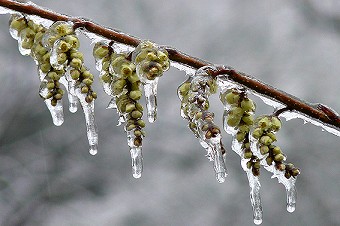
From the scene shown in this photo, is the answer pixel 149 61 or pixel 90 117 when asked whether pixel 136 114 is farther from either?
pixel 90 117

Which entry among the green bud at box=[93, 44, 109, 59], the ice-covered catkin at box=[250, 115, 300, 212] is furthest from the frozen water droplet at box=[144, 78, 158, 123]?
the ice-covered catkin at box=[250, 115, 300, 212]

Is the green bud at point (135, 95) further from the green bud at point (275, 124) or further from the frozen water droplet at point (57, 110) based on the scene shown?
the green bud at point (275, 124)

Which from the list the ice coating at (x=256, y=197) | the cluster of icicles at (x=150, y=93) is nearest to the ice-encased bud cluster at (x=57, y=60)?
the cluster of icicles at (x=150, y=93)

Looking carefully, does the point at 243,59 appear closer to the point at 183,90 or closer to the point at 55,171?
the point at 55,171

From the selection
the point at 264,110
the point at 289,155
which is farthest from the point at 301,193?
the point at 264,110

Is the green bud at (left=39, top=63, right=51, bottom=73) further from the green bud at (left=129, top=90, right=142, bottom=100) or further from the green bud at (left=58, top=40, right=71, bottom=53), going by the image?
the green bud at (left=129, top=90, right=142, bottom=100)

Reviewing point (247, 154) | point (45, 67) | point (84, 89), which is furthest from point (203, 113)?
point (45, 67)
